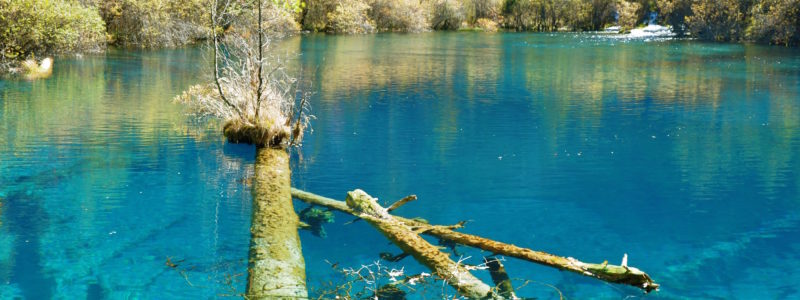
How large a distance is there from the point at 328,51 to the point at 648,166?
4336 centimetres

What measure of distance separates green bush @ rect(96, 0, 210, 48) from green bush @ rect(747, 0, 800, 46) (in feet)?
170

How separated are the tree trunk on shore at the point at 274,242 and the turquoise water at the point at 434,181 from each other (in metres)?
0.41

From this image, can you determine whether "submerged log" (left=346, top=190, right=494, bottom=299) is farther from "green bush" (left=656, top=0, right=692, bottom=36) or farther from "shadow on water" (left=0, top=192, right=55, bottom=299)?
"green bush" (left=656, top=0, right=692, bottom=36)

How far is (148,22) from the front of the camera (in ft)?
188

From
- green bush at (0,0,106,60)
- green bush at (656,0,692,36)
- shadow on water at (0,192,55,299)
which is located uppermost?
green bush at (656,0,692,36)

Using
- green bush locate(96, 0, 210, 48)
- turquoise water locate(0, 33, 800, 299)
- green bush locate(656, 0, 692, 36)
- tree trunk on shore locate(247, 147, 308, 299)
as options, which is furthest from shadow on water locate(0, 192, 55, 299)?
green bush locate(656, 0, 692, 36)

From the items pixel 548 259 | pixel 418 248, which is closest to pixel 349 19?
pixel 418 248

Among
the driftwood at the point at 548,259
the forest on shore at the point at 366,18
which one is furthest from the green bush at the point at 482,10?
the driftwood at the point at 548,259

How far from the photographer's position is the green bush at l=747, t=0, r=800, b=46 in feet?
227

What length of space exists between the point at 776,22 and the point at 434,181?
215ft

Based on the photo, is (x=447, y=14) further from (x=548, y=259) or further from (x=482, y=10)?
(x=548, y=259)

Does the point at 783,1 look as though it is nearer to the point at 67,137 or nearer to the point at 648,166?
the point at 648,166

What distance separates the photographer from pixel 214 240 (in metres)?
13.0

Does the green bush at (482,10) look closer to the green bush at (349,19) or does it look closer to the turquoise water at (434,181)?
the green bush at (349,19)
